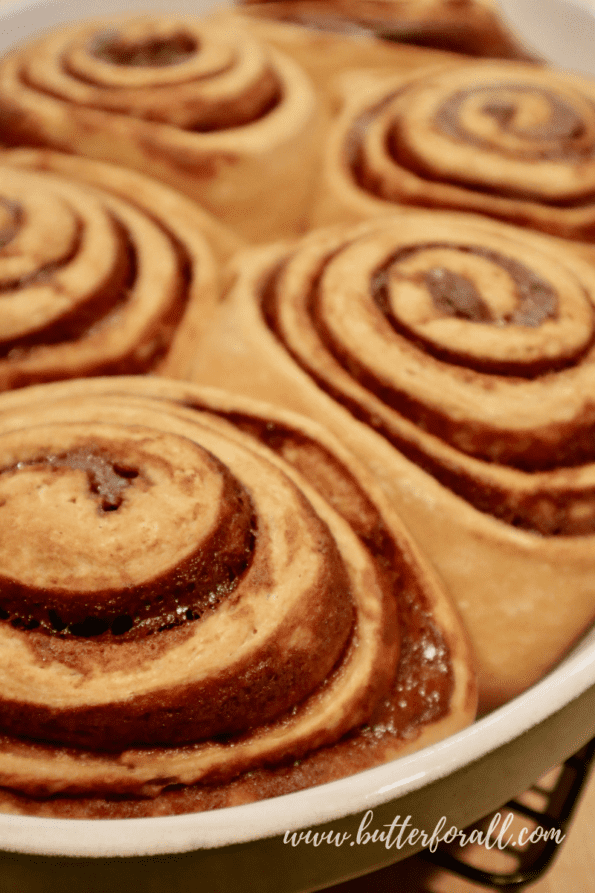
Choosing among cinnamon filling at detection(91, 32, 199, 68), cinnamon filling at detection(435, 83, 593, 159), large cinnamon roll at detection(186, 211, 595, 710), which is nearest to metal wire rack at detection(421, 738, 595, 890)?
large cinnamon roll at detection(186, 211, 595, 710)

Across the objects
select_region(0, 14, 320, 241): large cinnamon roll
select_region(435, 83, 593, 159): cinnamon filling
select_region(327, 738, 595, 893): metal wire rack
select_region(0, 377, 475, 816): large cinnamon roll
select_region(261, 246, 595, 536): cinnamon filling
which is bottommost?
select_region(327, 738, 595, 893): metal wire rack

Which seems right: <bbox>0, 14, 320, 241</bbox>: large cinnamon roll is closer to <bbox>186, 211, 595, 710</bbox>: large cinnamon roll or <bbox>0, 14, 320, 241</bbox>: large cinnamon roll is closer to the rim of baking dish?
<bbox>186, 211, 595, 710</bbox>: large cinnamon roll

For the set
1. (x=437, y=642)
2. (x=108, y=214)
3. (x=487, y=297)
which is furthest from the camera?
(x=108, y=214)

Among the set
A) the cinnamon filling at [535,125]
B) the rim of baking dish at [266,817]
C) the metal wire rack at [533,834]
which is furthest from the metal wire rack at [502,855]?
the cinnamon filling at [535,125]

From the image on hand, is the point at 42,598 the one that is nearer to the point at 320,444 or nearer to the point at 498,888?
the point at 320,444

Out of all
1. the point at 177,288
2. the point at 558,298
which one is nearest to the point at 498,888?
the point at 558,298

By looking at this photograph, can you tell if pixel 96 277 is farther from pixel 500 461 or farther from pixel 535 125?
pixel 535 125

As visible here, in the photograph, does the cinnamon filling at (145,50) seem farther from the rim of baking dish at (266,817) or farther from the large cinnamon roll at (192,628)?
the rim of baking dish at (266,817)
